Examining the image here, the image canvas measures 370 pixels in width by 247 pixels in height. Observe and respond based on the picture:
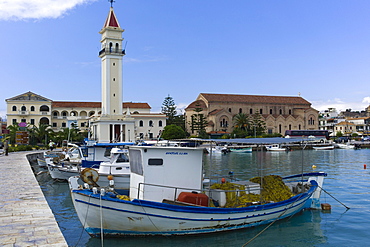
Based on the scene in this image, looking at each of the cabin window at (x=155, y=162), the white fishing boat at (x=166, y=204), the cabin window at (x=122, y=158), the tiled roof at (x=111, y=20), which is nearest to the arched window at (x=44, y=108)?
the tiled roof at (x=111, y=20)

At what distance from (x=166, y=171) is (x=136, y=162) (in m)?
1.07

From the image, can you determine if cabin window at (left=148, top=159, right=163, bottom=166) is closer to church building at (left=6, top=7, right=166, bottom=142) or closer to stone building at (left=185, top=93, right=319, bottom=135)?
church building at (left=6, top=7, right=166, bottom=142)

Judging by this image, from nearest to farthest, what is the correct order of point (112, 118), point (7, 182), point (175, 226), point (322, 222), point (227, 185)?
point (175, 226) < point (227, 185) < point (322, 222) < point (7, 182) < point (112, 118)

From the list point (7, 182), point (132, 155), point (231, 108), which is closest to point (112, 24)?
point (231, 108)

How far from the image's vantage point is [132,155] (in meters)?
11.9

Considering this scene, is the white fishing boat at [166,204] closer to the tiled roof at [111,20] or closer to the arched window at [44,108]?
the tiled roof at [111,20]

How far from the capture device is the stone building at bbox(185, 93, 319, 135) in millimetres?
80250

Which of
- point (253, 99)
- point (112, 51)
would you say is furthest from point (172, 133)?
point (253, 99)

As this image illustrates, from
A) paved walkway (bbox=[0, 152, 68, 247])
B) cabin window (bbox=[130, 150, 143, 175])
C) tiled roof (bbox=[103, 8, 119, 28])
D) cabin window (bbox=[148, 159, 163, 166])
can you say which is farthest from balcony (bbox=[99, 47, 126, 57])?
cabin window (bbox=[148, 159, 163, 166])

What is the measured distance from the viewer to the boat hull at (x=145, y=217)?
1022cm

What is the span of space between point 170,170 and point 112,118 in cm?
4599

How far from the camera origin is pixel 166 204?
1038 cm

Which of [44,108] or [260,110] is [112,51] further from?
[260,110]

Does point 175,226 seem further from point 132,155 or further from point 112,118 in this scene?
point 112,118
